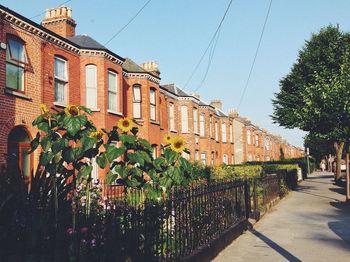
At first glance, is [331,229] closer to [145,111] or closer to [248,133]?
[145,111]

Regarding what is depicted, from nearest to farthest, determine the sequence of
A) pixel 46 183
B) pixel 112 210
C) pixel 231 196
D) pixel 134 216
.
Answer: pixel 46 183 → pixel 112 210 → pixel 134 216 → pixel 231 196

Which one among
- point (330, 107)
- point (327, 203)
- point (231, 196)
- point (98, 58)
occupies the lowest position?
point (327, 203)

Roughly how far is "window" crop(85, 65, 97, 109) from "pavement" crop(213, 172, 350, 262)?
31.0 ft

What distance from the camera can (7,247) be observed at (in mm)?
3385

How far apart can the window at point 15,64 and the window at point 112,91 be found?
212 inches

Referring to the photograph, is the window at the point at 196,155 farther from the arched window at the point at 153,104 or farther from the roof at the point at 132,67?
the roof at the point at 132,67

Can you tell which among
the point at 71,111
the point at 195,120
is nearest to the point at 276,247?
the point at 71,111

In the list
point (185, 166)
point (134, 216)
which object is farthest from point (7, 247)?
point (185, 166)

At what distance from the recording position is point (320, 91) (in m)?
17.6

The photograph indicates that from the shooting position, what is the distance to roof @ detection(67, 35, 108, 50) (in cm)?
1796

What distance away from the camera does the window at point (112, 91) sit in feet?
62.1

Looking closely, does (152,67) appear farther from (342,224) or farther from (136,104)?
(342,224)

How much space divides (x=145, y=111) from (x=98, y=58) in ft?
17.0

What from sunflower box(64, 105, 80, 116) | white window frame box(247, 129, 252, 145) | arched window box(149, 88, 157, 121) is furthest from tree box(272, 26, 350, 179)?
white window frame box(247, 129, 252, 145)
